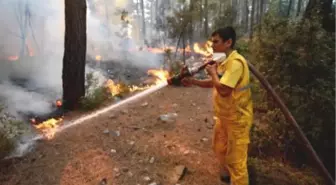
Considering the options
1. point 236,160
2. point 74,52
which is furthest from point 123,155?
point 74,52

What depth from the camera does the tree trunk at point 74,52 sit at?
20.8 feet

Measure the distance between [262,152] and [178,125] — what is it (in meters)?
1.68

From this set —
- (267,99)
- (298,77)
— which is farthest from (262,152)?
(298,77)

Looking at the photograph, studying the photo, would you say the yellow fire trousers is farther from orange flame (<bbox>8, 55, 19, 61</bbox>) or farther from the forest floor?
orange flame (<bbox>8, 55, 19, 61</bbox>)

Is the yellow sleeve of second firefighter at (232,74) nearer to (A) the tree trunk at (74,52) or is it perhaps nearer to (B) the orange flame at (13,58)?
(A) the tree trunk at (74,52)

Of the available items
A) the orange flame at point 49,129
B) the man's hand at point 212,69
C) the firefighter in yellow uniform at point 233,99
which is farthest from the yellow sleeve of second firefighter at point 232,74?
the orange flame at point 49,129

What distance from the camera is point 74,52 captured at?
6500 millimetres

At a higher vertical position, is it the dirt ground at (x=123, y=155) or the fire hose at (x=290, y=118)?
the fire hose at (x=290, y=118)

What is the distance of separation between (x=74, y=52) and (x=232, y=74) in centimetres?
474

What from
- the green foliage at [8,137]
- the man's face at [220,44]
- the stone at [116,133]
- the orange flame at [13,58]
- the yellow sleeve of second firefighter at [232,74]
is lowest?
the stone at [116,133]

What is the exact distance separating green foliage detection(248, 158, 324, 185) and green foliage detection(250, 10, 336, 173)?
397mm

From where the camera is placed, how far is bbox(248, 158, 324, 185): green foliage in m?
3.59

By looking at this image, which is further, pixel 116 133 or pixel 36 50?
pixel 36 50

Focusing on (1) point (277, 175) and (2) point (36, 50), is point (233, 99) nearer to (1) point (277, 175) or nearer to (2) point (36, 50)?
(1) point (277, 175)
